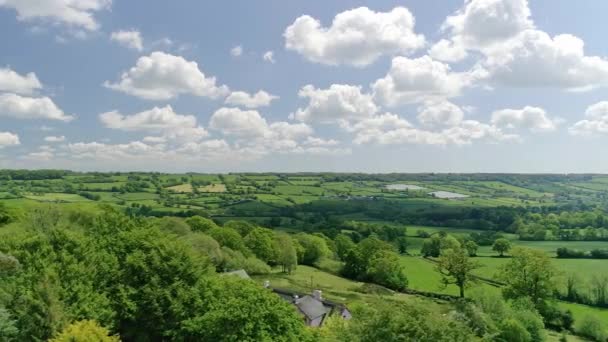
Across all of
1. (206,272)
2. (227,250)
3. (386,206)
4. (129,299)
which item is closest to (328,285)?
(227,250)

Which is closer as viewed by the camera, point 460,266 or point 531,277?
point 531,277

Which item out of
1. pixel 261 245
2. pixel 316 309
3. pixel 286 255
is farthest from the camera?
pixel 261 245

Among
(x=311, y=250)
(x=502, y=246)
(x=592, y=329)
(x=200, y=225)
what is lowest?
(x=592, y=329)

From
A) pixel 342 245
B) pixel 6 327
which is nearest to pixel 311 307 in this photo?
pixel 6 327

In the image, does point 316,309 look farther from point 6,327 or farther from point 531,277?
point 6,327

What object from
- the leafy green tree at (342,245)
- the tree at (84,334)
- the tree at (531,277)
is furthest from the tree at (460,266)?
the tree at (84,334)

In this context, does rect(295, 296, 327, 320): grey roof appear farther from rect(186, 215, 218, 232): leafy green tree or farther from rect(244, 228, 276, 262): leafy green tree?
rect(186, 215, 218, 232): leafy green tree

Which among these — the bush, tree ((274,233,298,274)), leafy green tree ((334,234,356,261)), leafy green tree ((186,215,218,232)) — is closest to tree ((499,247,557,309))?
the bush
